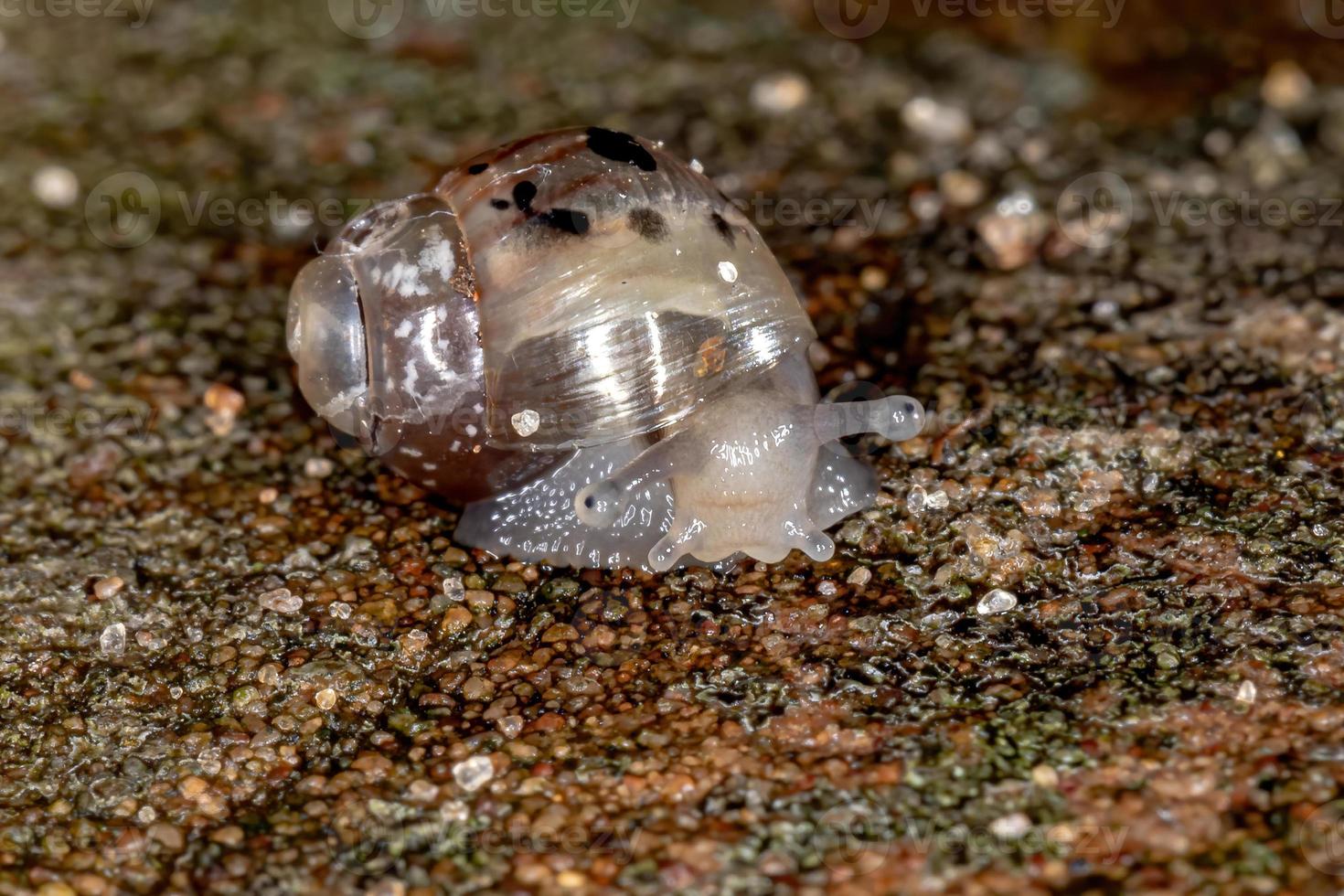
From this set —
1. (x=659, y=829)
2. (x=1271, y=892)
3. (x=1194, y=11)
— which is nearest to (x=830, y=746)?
(x=659, y=829)

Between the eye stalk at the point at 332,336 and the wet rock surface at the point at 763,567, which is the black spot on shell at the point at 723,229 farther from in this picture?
the eye stalk at the point at 332,336

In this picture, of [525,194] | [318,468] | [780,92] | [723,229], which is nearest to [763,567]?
[723,229]

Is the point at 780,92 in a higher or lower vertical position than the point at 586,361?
higher

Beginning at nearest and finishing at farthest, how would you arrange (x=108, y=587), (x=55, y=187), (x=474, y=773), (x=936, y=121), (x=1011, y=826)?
1. (x=1011, y=826)
2. (x=474, y=773)
3. (x=108, y=587)
4. (x=55, y=187)
5. (x=936, y=121)

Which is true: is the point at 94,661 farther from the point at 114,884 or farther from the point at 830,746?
the point at 830,746

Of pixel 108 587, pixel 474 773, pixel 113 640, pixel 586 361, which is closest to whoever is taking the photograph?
pixel 474 773

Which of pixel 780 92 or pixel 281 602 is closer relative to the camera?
pixel 281 602

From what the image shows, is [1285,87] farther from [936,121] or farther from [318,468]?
[318,468]
